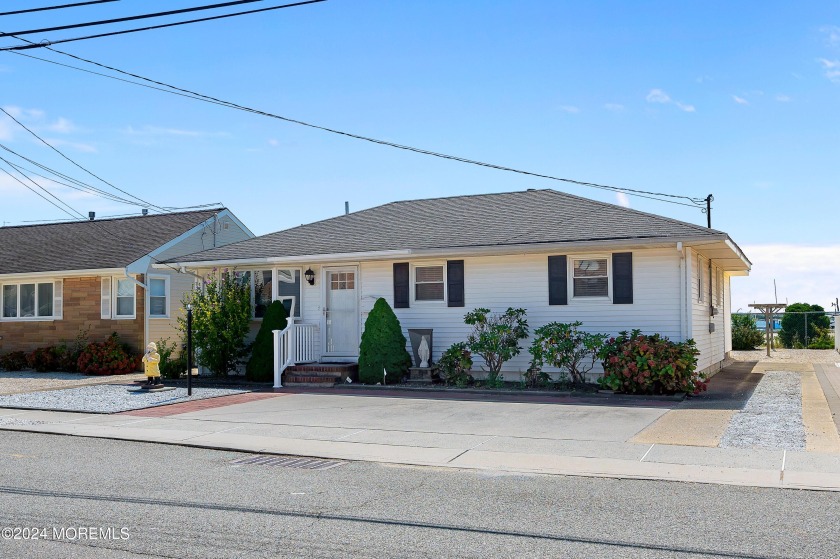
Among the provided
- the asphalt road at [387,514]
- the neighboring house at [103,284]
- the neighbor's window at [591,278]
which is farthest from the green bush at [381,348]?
the asphalt road at [387,514]

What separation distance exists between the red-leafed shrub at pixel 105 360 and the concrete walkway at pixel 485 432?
8.05 m

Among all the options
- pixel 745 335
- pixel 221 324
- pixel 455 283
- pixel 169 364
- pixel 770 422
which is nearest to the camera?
pixel 770 422

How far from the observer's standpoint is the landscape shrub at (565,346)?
15281mm

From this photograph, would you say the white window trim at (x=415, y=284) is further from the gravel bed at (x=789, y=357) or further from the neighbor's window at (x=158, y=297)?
the gravel bed at (x=789, y=357)

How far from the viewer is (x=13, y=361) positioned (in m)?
24.0

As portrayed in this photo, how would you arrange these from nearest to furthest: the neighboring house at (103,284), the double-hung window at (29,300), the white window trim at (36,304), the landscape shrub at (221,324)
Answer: the landscape shrub at (221,324) < the neighboring house at (103,284) < the white window trim at (36,304) < the double-hung window at (29,300)

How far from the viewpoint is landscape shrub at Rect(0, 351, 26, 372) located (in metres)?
24.0

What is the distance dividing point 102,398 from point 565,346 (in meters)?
9.31

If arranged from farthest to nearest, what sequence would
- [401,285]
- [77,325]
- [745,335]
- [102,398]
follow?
[745,335] → [77,325] → [401,285] → [102,398]

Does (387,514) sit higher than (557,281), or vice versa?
(557,281)

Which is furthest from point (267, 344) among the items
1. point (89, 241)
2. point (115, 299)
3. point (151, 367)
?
point (89, 241)

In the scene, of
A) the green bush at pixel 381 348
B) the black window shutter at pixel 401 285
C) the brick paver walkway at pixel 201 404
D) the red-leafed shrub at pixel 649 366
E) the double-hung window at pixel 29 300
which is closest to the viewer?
the brick paver walkway at pixel 201 404

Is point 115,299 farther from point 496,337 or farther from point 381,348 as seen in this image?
→ point 496,337

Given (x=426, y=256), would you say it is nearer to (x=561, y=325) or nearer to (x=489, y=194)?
(x=561, y=325)
